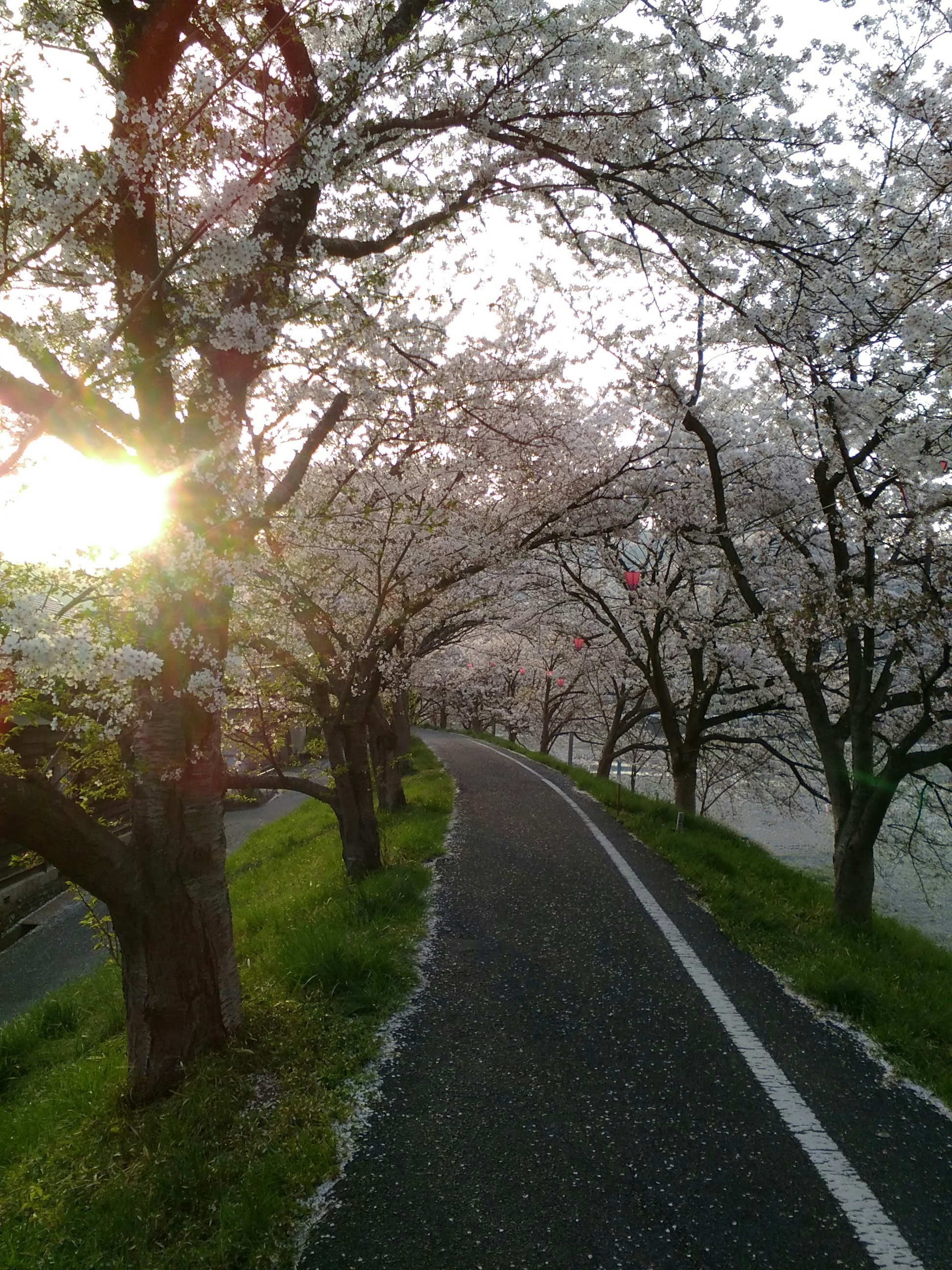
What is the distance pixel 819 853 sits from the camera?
90.6 feet

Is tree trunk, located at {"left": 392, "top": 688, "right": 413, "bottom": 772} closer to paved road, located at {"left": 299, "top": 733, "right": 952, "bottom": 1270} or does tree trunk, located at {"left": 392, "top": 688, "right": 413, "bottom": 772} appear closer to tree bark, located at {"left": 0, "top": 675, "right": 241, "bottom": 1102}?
paved road, located at {"left": 299, "top": 733, "right": 952, "bottom": 1270}

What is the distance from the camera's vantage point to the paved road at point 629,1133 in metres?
2.91

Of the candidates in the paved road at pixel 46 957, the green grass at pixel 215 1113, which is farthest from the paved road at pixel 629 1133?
the paved road at pixel 46 957

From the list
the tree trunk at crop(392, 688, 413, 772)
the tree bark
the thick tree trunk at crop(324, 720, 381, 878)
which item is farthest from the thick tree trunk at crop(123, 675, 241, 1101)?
the tree trunk at crop(392, 688, 413, 772)

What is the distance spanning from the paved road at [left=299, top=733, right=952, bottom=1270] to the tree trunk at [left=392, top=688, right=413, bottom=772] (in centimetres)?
1091

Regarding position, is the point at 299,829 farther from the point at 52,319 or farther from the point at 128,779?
the point at 52,319

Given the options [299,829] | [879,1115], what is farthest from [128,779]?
[299,829]

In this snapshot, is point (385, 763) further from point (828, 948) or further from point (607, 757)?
point (607, 757)

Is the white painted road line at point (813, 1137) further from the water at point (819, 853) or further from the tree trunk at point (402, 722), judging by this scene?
the tree trunk at point (402, 722)

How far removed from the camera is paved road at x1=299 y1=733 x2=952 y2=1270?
9.54 ft

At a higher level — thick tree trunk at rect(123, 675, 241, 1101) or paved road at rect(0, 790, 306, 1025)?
thick tree trunk at rect(123, 675, 241, 1101)

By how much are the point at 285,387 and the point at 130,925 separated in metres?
5.47

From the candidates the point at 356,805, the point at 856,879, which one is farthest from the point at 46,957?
the point at 856,879

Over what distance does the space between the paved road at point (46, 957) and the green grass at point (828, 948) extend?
6459 mm
